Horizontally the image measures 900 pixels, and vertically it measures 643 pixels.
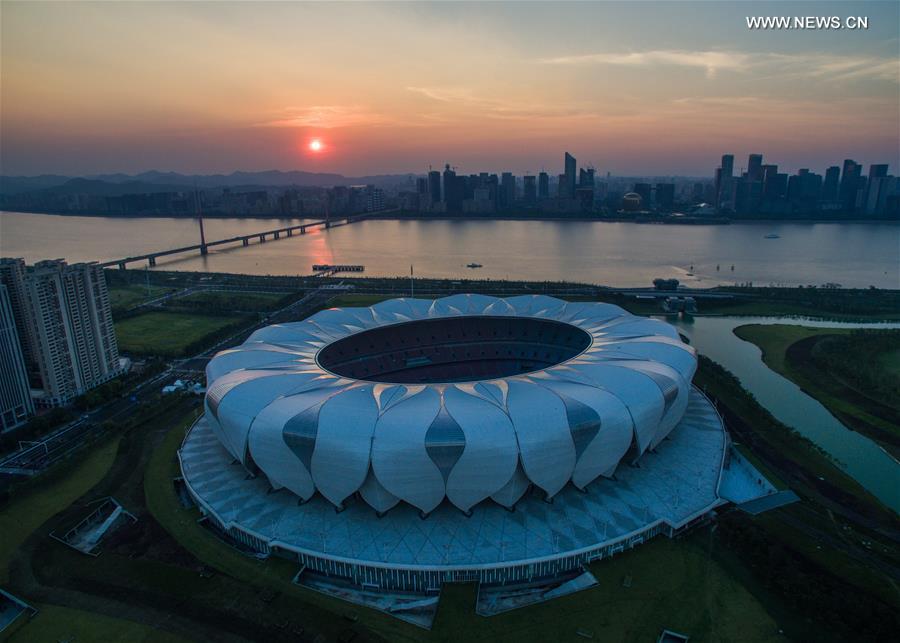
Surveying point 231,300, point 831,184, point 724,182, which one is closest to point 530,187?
point 724,182

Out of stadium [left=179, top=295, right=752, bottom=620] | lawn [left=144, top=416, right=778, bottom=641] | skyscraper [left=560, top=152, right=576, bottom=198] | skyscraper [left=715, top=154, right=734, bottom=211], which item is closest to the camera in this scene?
lawn [left=144, top=416, right=778, bottom=641]

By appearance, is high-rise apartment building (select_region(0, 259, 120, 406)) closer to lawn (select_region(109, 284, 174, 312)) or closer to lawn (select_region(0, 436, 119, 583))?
lawn (select_region(0, 436, 119, 583))

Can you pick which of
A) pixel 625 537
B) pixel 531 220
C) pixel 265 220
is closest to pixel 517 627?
pixel 625 537

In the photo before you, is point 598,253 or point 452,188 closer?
point 598,253

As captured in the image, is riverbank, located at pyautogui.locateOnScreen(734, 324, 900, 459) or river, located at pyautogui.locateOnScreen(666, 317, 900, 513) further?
riverbank, located at pyautogui.locateOnScreen(734, 324, 900, 459)

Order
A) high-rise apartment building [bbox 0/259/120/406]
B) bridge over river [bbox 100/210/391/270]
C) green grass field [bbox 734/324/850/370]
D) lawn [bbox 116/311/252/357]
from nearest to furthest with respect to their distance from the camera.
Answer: high-rise apartment building [bbox 0/259/120/406], green grass field [bbox 734/324/850/370], lawn [bbox 116/311/252/357], bridge over river [bbox 100/210/391/270]

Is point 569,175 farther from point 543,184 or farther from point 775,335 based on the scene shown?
point 775,335

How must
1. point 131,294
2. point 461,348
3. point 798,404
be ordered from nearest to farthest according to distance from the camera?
point 798,404
point 461,348
point 131,294

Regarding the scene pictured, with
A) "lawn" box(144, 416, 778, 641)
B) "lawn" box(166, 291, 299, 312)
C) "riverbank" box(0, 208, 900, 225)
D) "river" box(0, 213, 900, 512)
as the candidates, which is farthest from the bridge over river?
"lawn" box(144, 416, 778, 641)
